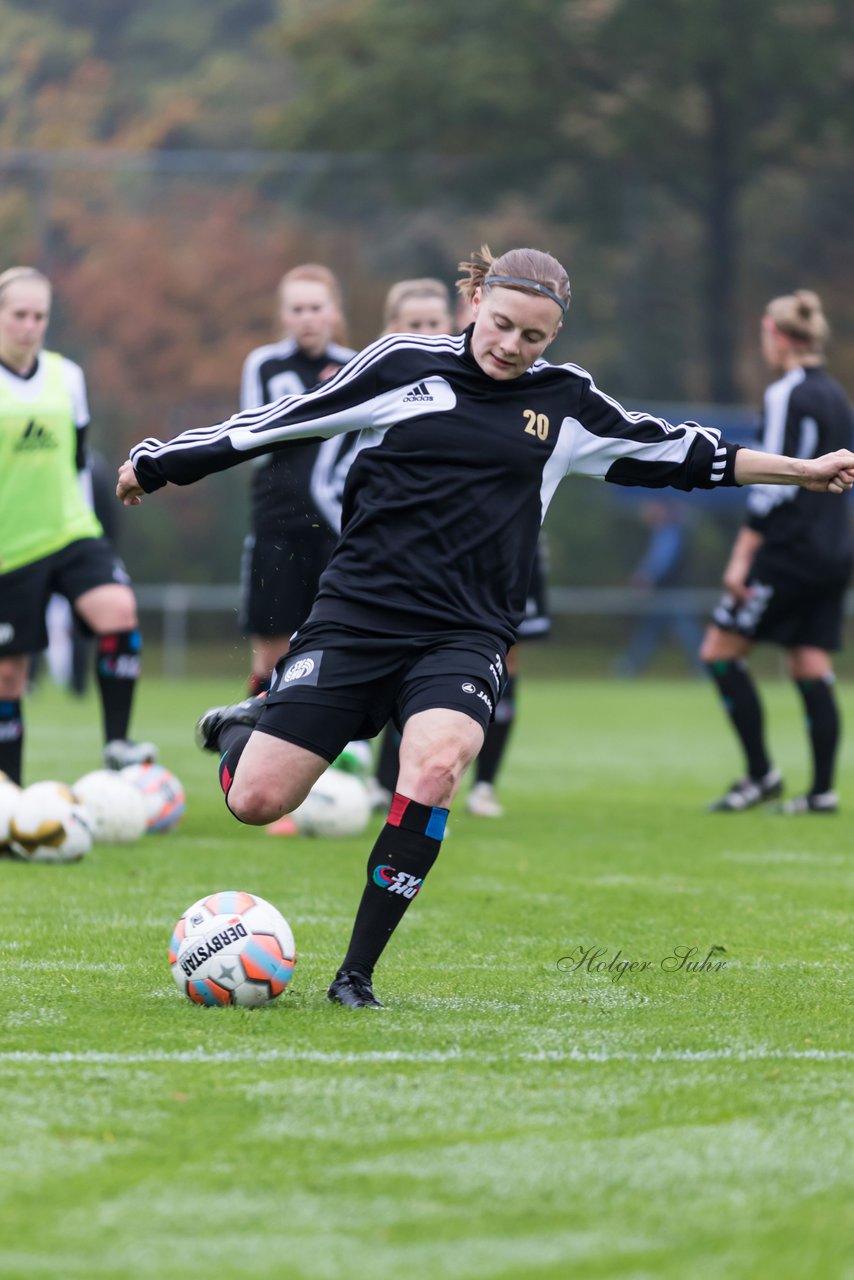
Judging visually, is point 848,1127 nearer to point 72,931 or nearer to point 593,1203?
point 593,1203

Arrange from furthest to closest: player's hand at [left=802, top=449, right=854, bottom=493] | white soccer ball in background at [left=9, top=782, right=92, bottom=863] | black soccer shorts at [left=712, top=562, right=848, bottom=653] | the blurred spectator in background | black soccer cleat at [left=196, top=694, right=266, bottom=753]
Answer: the blurred spectator in background < black soccer shorts at [left=712, top=562, right=848, bottom=653] < white soccer ball in background at [left=9, top=782, right=92, bottom=863] < black soccer cleat at [left=196, top=694, right=266, bottom=753] < player's hand at [left=802, top=449, right=854, bottom=493]

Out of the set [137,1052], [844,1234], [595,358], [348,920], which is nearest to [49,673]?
[595,358]

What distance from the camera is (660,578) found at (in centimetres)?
2384

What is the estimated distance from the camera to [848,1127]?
3654mm

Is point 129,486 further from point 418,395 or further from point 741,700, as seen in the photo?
Answer: point 741,700

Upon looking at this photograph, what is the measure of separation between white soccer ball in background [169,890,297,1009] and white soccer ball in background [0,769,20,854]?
8.93 ft

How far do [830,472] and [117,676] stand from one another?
164 inches

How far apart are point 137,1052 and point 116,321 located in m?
22.2

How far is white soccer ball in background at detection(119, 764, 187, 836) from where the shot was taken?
827 centimetres

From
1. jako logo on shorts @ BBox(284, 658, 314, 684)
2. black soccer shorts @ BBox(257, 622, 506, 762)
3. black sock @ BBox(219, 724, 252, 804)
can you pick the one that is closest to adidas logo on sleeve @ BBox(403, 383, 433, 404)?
black soccer shorts @ BBox(257, 622, 506, 762)

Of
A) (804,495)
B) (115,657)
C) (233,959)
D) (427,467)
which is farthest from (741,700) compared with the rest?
(233,959)

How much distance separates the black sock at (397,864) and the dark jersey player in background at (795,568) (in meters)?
4.94

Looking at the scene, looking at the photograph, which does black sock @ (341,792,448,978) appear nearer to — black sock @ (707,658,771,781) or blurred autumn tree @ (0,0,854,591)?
black sock @ (707,658,771,781)

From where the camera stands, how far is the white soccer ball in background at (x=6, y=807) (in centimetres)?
743
